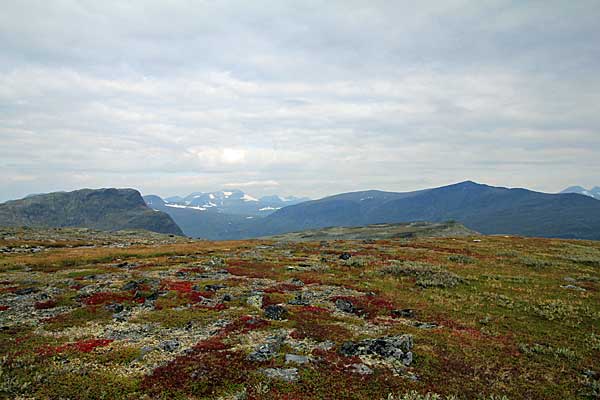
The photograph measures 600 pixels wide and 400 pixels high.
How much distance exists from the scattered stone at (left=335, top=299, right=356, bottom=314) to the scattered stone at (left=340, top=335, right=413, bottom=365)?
819cm

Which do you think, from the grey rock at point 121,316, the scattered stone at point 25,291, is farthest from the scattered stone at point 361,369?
the scattered stone at point 25,291

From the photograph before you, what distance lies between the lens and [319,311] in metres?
27.6

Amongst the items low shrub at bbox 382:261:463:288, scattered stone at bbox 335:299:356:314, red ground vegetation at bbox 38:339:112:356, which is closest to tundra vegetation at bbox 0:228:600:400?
red ground vegetation at bbox 38:339:112:356

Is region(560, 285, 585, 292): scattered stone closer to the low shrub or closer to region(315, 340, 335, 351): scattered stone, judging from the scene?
the low shrub

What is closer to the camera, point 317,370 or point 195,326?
point 317,370

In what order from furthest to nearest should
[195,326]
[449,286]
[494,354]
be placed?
[449,286], [195,326], [494,354]

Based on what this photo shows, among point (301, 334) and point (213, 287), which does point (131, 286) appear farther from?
point (301, 334)

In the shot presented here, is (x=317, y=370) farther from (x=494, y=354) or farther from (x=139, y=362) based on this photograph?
(x=494, y=354)

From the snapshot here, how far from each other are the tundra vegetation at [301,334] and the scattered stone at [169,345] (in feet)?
0.46

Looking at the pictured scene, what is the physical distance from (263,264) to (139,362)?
113 ft

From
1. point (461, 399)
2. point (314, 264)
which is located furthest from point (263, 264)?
point (461, 399)

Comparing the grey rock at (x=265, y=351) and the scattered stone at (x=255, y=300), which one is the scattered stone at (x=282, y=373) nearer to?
the grey rock at (x=265, y=351)

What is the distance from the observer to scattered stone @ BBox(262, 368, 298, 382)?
52.7 ft

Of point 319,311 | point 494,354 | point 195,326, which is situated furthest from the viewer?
point 319,311
